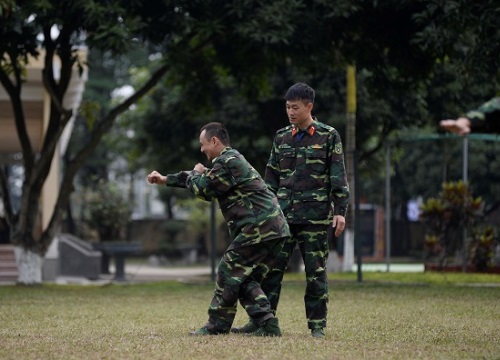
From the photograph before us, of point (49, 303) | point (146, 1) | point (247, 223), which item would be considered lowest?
point (49, 303)

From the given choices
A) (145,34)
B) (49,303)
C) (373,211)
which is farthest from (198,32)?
(373,211)

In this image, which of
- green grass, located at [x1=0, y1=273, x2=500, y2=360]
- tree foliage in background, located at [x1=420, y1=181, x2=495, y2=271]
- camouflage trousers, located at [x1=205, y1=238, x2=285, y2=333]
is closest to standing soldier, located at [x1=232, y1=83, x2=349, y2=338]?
Answer: camouflage trousers, located at [x1=205, y1=238, x2=285, y2=333]

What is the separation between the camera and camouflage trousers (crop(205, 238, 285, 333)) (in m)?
8.77

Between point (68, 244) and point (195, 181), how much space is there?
17.7 metres

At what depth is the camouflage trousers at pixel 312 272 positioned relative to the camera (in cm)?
907

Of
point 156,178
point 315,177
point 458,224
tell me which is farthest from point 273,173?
point 458,224

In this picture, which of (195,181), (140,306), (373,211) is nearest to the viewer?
(195,181)

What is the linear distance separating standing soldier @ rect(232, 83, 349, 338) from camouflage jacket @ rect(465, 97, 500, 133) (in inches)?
71.8

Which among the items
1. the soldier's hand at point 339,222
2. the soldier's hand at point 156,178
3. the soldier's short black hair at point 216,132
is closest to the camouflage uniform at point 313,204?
the soldier's hand at point 339,222

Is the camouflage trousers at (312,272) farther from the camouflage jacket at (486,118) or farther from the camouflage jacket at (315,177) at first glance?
the camouflage jacket at (486,118)

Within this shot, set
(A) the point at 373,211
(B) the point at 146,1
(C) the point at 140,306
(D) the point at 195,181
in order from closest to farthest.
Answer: (D) the point at 195,181 < (C) the point at 140,306 < (B) the point at 146,1 < (A) the point at 373,211

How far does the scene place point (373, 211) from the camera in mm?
36719

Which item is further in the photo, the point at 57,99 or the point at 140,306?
the point at 57,99

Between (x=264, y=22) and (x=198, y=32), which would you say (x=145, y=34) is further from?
(x=264, y=22)
